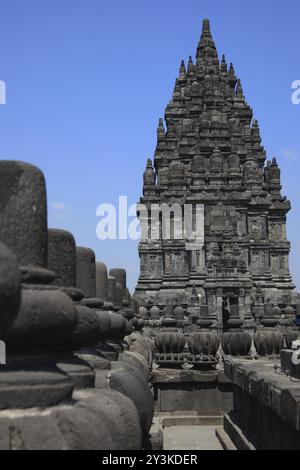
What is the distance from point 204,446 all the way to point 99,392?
622 centimetres

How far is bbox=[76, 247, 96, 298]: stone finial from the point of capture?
5723 mm

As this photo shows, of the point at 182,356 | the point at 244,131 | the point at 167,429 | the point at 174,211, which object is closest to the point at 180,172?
the point at 174,211

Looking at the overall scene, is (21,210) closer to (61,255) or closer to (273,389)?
(61,255)

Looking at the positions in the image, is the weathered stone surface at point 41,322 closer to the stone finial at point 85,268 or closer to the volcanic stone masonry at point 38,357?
the volcanic stone masonry at point 38,357

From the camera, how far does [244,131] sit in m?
48.7

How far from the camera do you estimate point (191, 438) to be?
1027 centimetres

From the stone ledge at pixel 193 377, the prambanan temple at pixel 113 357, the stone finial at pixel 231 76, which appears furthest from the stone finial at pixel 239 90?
the stone ledge at pixel 193 377

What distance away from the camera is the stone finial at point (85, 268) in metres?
5.72

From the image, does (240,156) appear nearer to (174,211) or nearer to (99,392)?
(174,211)

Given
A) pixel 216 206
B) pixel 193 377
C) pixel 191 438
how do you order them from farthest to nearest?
pixel 216 206 → pixel 193 377 → pixel 191 438

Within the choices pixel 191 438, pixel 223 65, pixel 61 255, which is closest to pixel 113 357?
pixel 61 255

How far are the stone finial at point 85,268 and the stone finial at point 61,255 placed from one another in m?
1.04

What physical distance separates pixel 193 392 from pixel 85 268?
7.34 metres
